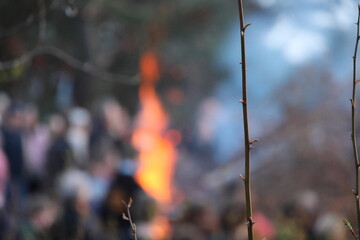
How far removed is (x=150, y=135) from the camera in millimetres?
10930

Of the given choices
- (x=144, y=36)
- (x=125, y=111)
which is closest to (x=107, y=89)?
(x=125, y=111)

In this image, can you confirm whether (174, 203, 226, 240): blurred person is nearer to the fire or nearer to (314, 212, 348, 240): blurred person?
(314, 212, 348, 240): blurred person

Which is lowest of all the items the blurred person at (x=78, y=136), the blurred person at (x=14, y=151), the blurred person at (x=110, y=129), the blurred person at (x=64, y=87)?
the blurred person at (x=14, y=151)

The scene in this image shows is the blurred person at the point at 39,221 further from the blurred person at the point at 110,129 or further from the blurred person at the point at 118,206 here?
the blurred person at the point at 110,129

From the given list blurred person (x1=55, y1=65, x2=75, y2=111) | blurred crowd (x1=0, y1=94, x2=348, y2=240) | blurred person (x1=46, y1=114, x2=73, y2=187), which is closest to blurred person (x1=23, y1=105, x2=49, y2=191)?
blurred crowd (x1=0, y1=94, x2=348, y2=240)

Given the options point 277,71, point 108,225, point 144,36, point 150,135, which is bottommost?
point 108,225

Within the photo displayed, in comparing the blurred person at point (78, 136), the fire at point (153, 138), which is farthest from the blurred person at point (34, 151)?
the fire at point (153, 138)

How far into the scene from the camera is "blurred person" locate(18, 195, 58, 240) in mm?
4918

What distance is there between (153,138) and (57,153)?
417 cm

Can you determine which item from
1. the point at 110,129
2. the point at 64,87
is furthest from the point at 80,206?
the point at 64,87

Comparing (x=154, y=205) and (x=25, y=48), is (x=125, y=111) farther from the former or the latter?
(x=154, y=205)

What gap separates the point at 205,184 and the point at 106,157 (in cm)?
270

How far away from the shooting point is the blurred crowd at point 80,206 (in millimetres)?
4867

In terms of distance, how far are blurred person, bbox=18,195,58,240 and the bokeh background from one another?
0.02 meters
